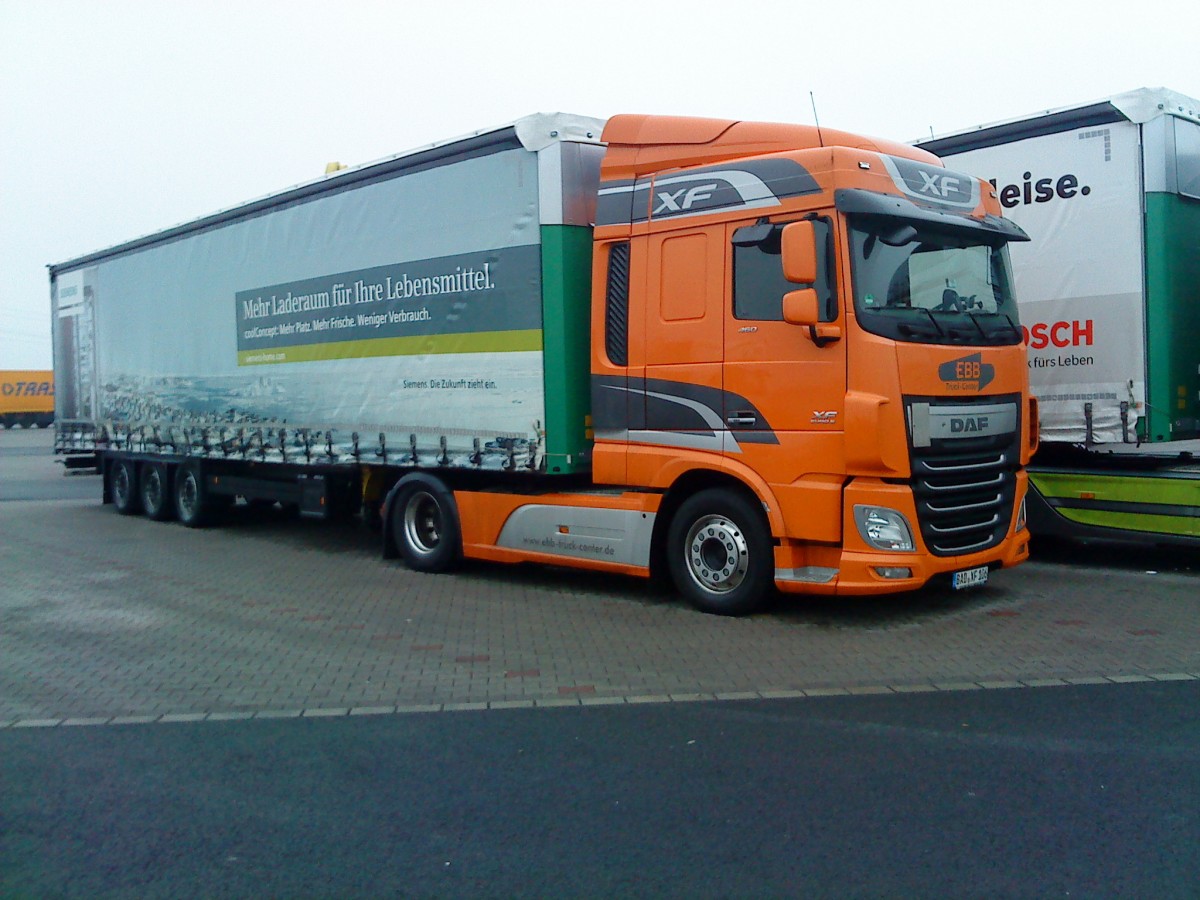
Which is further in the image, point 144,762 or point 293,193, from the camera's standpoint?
point 293,193

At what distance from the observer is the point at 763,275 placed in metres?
8.48

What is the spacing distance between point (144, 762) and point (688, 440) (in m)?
4.66

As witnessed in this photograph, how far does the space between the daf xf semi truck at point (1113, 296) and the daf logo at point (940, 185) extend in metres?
1.93

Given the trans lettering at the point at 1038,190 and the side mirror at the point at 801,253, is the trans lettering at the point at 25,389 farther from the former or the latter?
the side mirror at the point at 801,253

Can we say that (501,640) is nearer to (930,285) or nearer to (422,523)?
(422,523)

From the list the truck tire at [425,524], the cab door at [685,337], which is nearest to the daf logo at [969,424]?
the cab door at [685,337]

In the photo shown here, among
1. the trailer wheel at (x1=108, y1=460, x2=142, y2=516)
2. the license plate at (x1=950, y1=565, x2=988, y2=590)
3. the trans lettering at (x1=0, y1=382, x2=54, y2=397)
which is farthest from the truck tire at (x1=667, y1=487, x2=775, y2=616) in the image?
the trans lettering at (x1=0, y1=382, x2=54, y2=397)

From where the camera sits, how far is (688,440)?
8961mm

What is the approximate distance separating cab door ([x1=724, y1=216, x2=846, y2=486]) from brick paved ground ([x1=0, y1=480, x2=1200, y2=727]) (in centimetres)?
131

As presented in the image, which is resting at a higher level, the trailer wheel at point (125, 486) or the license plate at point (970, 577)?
the trailer wheel at point (125, 486)

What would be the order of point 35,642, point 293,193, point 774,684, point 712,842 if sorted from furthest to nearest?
point 293,193, point 35,642, point 774,684, point 712,842

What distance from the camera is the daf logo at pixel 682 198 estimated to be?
349 inches

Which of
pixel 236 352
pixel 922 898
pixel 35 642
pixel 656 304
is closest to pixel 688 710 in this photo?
pixel 922 898

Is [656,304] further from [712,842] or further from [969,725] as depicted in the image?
[712,842]
